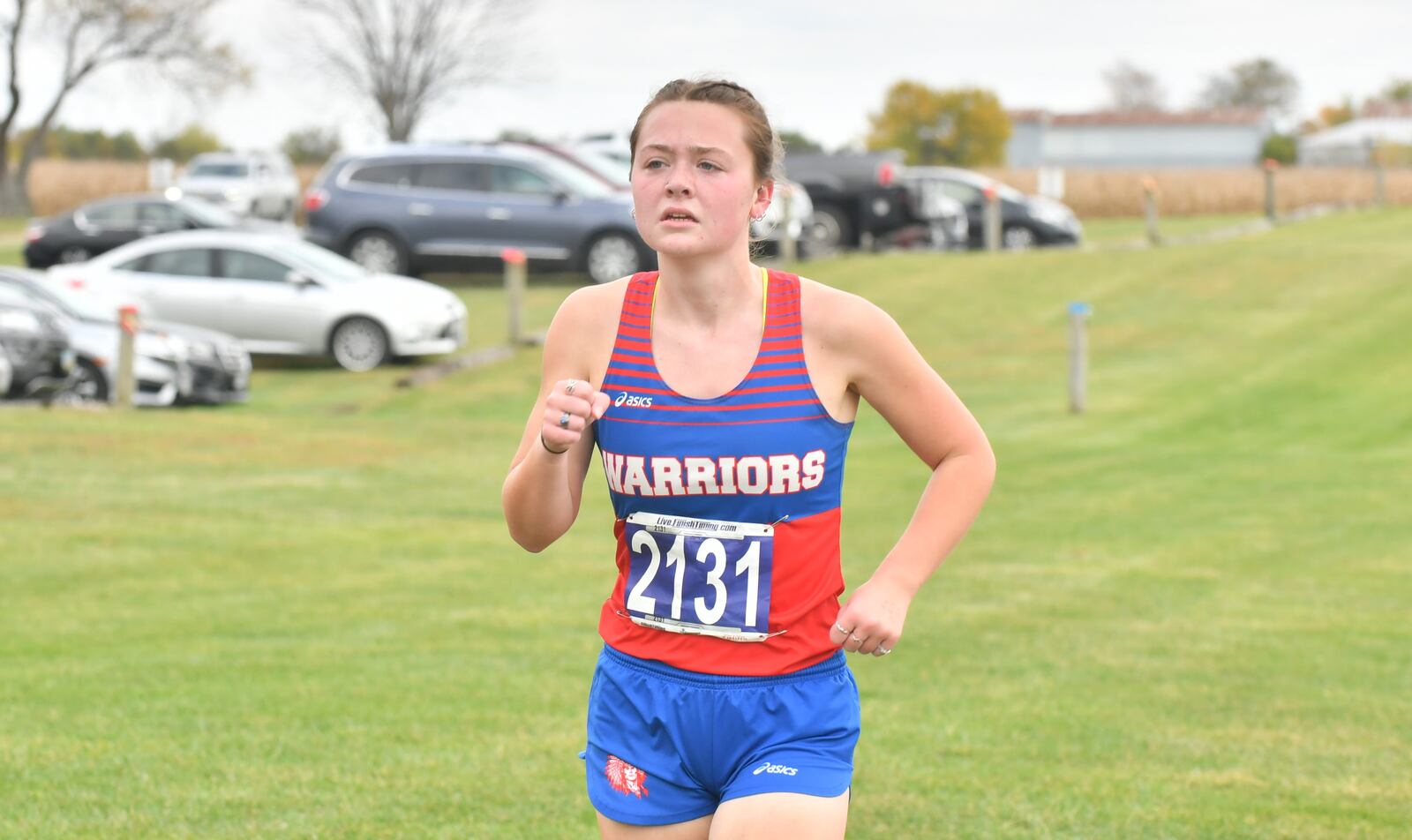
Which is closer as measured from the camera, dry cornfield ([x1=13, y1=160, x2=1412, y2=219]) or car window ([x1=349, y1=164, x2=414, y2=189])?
car window ([x1=349, y1=164, x2=414, y2=189])

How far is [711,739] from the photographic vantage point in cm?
327

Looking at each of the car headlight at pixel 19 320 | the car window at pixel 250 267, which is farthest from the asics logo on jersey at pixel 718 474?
the car window at pixel 250 267

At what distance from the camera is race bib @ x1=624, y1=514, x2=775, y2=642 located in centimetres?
326

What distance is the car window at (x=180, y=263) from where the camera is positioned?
22844 mm

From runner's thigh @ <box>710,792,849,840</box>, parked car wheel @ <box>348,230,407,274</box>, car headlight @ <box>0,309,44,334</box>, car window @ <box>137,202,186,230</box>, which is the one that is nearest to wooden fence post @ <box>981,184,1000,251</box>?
parked car wheel @ <box>348,230,407,274</box>

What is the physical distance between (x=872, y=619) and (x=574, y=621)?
22.0ft

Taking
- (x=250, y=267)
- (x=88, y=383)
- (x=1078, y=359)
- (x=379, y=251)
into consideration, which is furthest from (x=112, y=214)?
(x=1078, y=359)

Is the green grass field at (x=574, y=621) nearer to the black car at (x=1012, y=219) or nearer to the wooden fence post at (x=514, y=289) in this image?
the wooden fence post at (x=514, y=289)

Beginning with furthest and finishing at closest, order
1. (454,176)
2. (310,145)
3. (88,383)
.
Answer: (310,145)
(454,176)
(88,383)

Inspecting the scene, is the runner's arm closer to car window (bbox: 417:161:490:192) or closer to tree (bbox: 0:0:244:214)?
car window (bbox: 417:161:490:192)

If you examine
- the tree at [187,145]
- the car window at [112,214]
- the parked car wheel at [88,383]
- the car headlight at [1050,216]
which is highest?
the tree at [187,145]

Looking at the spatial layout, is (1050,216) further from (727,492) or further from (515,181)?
(727,492)

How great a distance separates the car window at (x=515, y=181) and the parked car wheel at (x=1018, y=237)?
1049cm

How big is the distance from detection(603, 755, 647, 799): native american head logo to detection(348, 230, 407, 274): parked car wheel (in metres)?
25.1
